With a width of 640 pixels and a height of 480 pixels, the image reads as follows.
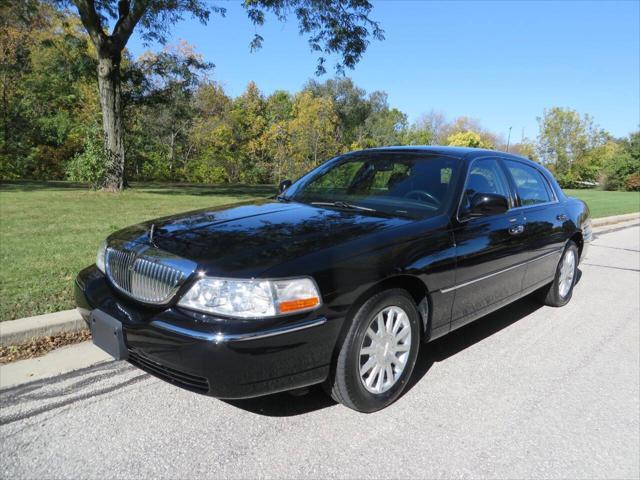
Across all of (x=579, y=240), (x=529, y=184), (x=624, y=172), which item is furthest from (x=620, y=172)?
(x=529, y=184)

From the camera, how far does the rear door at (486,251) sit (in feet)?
11.5

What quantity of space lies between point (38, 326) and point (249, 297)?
2.27 m

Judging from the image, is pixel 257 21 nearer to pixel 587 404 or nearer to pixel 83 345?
pixel 83 345

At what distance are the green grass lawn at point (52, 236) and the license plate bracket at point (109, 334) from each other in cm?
150

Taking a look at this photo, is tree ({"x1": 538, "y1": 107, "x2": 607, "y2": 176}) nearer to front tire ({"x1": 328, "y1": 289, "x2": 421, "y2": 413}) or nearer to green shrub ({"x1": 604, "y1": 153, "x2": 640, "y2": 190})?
green shrub ({"x1": 604, "y1": 153, "x2": 640, "y2": 190})

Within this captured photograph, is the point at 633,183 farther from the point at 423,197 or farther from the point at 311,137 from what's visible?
the point at 423,197

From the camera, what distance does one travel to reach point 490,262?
3.76 m

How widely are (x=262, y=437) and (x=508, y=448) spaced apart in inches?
53.3

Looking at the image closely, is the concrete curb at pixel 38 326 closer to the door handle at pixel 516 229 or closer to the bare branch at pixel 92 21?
the door handle at pixel 516 229

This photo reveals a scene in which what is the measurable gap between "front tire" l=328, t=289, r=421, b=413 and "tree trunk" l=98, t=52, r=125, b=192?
13.8 m

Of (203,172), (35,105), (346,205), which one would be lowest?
(203,172)

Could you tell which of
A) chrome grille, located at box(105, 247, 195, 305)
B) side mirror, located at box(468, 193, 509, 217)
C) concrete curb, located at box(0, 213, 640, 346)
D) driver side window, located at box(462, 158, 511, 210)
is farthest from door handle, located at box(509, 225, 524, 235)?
concrete curb, located at box(0, 213, 640, 346)

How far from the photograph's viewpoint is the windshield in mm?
3602

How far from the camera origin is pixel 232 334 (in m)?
2.36
